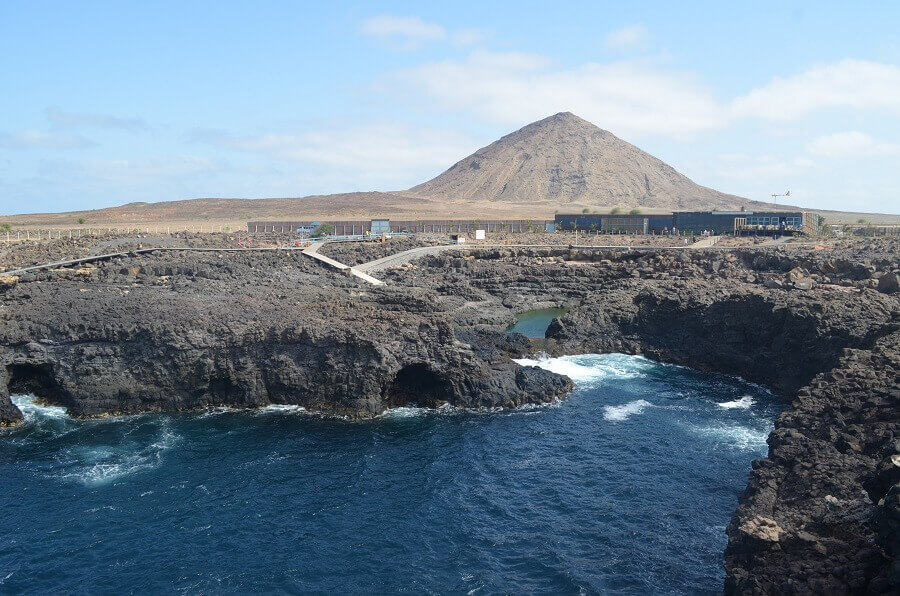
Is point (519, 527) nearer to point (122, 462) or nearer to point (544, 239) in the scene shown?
point (122, 462)

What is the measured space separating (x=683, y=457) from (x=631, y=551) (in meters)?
11.7

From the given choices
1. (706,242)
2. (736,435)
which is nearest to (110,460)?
(736,435)

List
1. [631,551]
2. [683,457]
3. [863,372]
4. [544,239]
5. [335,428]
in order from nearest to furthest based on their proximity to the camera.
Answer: [631,551] → [863,372] → [683,457] → [335,428] → [544,239]

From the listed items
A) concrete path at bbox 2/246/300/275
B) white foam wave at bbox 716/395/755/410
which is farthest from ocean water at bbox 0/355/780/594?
concrete path at bbox 2/246/300/275

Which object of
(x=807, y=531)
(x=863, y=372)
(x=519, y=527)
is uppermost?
(x=863, y=372)

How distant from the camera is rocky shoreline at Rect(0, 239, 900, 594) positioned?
2525 centimetres

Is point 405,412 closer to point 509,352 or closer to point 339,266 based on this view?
point 509,352

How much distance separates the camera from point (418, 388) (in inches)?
1924

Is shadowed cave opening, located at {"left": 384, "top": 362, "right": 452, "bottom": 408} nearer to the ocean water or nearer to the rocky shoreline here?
the rocky shoreline

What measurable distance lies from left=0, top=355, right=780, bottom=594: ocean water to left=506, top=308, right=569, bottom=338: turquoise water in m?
25.4

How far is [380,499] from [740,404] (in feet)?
91.6

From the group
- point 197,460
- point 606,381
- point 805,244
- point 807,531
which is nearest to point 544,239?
point 805,244

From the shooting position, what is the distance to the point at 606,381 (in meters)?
56.1

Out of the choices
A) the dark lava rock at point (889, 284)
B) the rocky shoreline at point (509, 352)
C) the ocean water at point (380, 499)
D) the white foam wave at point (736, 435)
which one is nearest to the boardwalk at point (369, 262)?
the rocky shoreline at point (509, 352)
